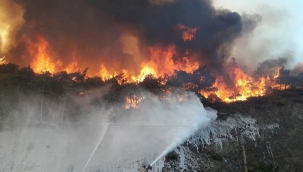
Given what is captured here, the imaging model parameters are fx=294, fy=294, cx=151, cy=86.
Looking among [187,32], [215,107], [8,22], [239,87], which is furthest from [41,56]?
[239,87]

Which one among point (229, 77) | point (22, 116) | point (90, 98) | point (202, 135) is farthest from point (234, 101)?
point (22, 116)

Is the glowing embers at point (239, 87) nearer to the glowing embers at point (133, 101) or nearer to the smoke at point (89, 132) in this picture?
the smoke at point (89, 132)

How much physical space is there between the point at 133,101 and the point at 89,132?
Result: 741cm

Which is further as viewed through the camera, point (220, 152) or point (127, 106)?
point (127, 106)

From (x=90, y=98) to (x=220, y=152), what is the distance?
1723 cm

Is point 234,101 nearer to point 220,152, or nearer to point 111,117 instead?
point 220,152


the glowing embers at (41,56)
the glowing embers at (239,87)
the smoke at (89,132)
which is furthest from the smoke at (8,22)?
the glowing embers at (239,87)

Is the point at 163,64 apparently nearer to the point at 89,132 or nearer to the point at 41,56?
the point at 41,56

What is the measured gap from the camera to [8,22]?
4797cm

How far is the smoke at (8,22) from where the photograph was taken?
153ft

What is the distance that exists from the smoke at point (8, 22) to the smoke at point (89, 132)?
53.4 feet

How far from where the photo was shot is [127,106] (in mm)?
37781

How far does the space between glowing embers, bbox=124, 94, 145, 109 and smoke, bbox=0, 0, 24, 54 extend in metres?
22.0

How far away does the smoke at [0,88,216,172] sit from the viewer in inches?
1214
